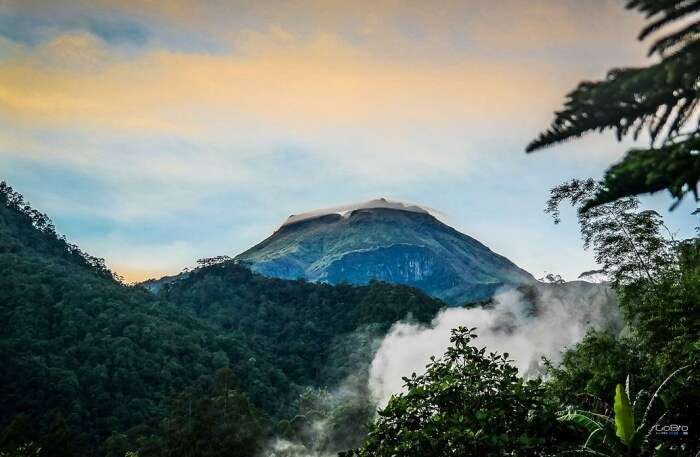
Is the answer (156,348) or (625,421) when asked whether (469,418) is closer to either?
(625,421)

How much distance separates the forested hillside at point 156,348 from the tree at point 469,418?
28750mm

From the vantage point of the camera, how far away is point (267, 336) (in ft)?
297

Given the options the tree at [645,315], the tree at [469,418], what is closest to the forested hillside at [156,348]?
the tree at [645,315]

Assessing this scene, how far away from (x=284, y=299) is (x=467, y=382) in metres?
94.9

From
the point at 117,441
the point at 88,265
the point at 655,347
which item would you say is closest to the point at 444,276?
the point at 88,265

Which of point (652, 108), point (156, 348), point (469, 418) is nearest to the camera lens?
point (652, 108)

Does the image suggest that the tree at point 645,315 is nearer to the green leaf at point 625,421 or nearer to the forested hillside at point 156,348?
the green leaf at point 625,421

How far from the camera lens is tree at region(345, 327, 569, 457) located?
26.7ft

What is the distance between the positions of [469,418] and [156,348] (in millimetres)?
61072

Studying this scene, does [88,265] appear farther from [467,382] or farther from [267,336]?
[467,382]

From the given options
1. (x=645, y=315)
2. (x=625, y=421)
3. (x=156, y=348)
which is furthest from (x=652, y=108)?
Result: (x=156, y=348)

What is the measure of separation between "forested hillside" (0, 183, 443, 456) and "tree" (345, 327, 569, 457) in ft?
94.3

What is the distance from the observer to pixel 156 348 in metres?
64.4

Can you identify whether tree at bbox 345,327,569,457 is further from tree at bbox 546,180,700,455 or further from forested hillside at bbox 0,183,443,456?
forested hillside at bbox 0,183,443,456
